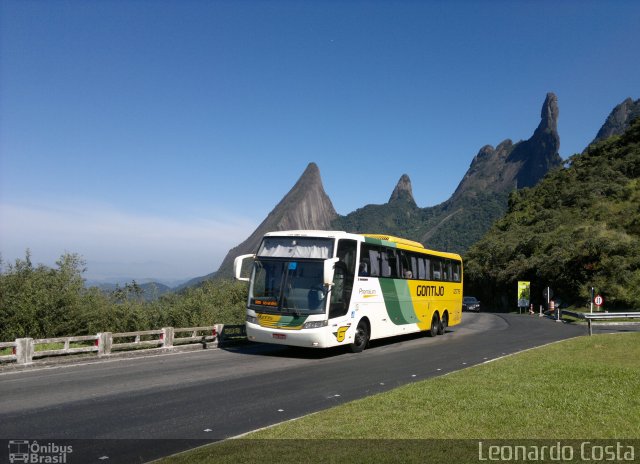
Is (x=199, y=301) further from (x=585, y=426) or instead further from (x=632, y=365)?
(x=585, y=426)

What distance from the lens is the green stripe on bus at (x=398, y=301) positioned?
18859mm

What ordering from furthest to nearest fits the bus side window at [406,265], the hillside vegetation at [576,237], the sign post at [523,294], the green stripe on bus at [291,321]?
1. the sign post at [523,294]
2. the hillside vegetation at [576,237]
3. the bus side window at [406,265]
4. the green stripe on bus at [291,321]

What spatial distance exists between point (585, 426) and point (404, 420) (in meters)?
2.37

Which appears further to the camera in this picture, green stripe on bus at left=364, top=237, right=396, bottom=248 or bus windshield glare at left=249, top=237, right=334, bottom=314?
green stripe on bus at left=364, top=237, right=396, bottom=248

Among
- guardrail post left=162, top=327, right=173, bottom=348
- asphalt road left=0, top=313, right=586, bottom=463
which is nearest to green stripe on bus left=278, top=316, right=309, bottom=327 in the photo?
asphalt road left=0, top=313, right=586, bottom=463

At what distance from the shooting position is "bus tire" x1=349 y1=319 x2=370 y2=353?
17.1 meters

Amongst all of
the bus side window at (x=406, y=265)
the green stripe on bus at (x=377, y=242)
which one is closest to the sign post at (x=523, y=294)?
the bus side window at (x=406, y=265)

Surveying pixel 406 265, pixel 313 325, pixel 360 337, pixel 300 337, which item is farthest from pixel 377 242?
pixel 300 337

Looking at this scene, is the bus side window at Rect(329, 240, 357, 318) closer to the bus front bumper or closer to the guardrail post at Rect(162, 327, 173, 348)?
the bus front bumper

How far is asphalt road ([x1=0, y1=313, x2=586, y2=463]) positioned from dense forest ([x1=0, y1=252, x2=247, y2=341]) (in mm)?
6668

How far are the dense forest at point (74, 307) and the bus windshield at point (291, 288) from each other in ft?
30.1

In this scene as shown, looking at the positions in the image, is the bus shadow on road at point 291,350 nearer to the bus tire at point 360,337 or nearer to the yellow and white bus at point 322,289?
the bus tire at point 360,337

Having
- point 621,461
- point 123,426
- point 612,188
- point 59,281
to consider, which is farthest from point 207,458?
point 612,188

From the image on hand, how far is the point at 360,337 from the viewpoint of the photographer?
17.4m
